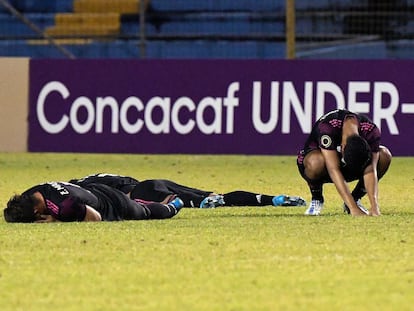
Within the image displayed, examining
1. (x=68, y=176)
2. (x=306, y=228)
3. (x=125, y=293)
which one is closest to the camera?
(x=125, y=293)

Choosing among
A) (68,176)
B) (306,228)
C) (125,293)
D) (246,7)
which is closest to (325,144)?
(306,228)

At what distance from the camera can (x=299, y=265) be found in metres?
8.58

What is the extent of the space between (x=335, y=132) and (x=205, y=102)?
8.69m

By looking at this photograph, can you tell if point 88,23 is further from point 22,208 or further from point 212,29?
point 22,208

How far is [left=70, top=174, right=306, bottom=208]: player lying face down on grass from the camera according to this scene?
40.7 feet

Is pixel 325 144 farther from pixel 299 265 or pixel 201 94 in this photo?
pixel 201 94

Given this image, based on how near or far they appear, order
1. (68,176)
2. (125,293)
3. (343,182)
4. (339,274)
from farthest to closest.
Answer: (68,176), (343,182), (339,274), (125,293)

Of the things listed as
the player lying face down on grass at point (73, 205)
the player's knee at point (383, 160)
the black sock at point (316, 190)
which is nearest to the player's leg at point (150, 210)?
the player lying face down on grass at point (73, 205)

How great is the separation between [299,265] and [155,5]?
19.1 m

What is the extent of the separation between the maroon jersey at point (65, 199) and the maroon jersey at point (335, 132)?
211 centimetres

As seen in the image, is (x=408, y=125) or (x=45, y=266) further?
(x=408, y=125)

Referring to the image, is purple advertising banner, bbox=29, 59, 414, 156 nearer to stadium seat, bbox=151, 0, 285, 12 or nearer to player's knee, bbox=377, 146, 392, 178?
stadium seat, bbox=151, 0, 285, 12

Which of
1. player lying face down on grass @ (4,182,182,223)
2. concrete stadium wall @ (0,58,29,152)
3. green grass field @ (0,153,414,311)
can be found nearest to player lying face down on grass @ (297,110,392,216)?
green grass field @ (0,153,414,311)

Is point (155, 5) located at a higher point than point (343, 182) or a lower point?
higher
